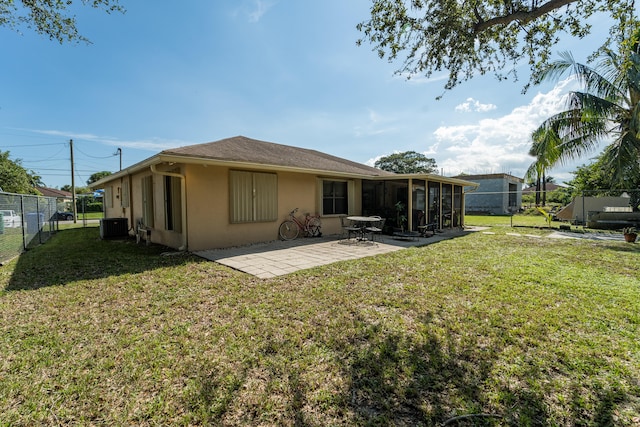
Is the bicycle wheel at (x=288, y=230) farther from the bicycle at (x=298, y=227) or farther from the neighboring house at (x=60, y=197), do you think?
the neighboring house at (x=60, y=197)

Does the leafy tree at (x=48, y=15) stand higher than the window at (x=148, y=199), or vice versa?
the leafy tree at (x=48, y=15)

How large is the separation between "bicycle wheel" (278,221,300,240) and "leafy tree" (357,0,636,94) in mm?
5289

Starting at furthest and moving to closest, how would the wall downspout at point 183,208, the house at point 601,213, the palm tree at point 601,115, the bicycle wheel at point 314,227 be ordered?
1. the house at point 601,213
2. the bicycle wheel at point 314,227
3. the palm tree at point 601,115
4. the wall downspout at point 183,208

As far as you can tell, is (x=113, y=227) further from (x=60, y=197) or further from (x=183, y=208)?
(x=60, y=197)

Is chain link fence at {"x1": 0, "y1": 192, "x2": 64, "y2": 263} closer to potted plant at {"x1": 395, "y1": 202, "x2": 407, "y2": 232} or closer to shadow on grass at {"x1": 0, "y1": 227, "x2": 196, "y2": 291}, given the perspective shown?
shadow on grass at {"x1": 0, "y1": 227, "x2": 196, "y2": 291}

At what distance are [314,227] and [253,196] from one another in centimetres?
254

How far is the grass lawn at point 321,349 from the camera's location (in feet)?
6.00

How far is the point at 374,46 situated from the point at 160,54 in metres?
7.16

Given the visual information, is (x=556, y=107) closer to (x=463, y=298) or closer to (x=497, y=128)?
(x=497, y=128)

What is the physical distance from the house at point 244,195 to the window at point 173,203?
0.03 metres

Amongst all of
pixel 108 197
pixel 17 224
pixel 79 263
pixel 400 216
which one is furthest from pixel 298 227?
pixel 108 197

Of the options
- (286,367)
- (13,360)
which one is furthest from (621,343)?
(13,360)

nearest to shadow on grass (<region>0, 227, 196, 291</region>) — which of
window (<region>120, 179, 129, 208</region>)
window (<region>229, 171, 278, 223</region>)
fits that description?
window (<region>229, 171, 278, 223</region>)

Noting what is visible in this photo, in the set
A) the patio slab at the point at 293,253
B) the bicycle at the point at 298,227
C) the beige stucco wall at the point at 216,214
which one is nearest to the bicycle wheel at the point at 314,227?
the bicycle at the point at 298,227
